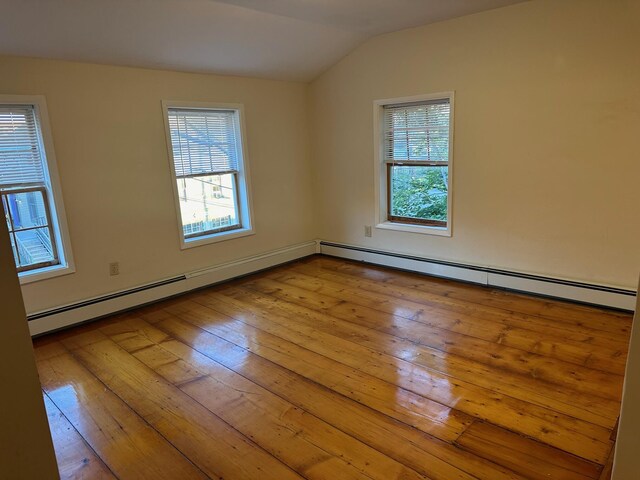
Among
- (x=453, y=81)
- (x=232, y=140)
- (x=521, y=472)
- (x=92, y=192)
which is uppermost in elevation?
(x=453, y=81)

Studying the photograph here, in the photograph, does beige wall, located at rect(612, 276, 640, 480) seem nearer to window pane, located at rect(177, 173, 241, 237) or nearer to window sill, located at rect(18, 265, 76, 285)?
window sill, located at rect(18, 265, 76, 285)

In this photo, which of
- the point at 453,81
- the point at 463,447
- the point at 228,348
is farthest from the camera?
the point at 453,81

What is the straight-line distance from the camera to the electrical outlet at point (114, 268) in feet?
12.6

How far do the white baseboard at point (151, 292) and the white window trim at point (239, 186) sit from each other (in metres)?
0.31

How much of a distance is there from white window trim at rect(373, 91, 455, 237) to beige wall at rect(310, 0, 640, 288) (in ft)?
0.19

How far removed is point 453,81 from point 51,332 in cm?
419

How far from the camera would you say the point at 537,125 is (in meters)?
3.63

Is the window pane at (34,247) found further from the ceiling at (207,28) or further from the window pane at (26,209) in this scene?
the ceiling at (207,28)

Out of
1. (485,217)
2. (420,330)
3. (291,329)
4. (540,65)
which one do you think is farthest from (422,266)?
(540,65)

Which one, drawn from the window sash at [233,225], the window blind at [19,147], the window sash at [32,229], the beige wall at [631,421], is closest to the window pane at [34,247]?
the window sash at [32,229]

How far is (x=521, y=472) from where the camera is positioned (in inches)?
74.4

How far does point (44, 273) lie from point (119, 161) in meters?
1.12

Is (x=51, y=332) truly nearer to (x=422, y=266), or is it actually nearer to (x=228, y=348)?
(x=228, y=348)

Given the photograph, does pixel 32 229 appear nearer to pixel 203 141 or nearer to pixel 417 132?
pixel 203 141
